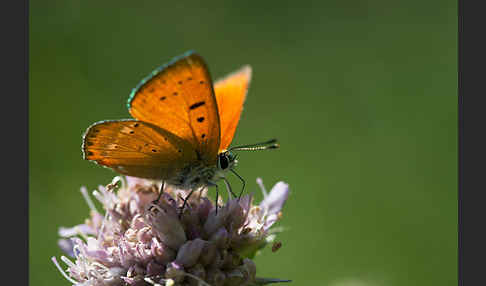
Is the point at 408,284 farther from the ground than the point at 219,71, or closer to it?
closer to it

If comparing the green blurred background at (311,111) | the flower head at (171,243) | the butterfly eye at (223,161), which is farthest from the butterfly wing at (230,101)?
the green blurred background at (311,111)

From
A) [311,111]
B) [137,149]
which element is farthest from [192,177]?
[311,111]

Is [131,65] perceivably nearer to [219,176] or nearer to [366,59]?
[366,59]

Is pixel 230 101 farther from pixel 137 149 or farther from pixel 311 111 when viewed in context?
pixel 311 111

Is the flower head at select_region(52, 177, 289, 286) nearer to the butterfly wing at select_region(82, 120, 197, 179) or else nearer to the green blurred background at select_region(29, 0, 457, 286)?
the butterfly wing at select_region(82, 120, 197, 179)

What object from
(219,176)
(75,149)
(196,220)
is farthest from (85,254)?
(75,149)

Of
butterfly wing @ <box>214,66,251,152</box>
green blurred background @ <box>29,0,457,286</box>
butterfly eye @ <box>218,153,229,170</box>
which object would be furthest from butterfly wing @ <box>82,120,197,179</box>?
green blurred background @ <box>29,0,457,286</box>

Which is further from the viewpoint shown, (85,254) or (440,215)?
(440,215)
